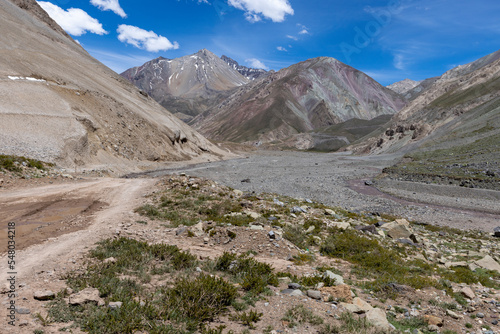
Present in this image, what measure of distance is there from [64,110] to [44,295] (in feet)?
142

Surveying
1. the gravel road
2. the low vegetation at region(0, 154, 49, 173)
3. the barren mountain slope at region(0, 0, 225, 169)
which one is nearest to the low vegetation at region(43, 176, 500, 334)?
the gravel road

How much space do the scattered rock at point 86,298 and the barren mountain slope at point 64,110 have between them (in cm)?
2973

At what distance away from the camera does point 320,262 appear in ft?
36.6

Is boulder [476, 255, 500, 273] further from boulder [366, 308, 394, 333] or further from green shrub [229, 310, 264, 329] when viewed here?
green shrub [229, 310, 264, 329]

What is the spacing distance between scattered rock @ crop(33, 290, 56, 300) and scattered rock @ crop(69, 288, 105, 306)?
0.44 metres

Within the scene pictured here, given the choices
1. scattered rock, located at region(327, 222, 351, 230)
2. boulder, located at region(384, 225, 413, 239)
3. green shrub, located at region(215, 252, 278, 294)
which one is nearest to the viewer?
green shrub, located at region(215, 252, 278, 294)

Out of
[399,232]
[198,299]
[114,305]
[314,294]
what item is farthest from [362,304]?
[399,232]

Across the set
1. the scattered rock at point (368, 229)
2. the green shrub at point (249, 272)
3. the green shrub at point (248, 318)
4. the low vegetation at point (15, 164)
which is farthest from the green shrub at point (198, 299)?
the low vegetation at point (15, 164)

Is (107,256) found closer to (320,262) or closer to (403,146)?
(320,262)

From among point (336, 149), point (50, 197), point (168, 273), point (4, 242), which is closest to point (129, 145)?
point (50, 197)

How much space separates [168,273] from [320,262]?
6125 mm

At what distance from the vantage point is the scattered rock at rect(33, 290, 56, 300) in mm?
6258

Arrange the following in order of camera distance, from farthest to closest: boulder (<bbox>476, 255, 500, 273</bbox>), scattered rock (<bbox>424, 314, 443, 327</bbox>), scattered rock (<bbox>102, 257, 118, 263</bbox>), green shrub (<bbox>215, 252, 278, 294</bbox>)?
boulder (<bbox>476, 255, 500, 273</bbox>) → scattered rock (<bbox>102, 257, 118, 263</bbox>) → green shrub (<bbox>215, 252, 278, 294</bbox>) → scattered rock (<bbox>424, 314, 443, 327</bbox>)

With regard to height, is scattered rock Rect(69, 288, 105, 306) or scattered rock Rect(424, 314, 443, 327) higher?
scattered rock Rect(424, 314, 443, 327)
